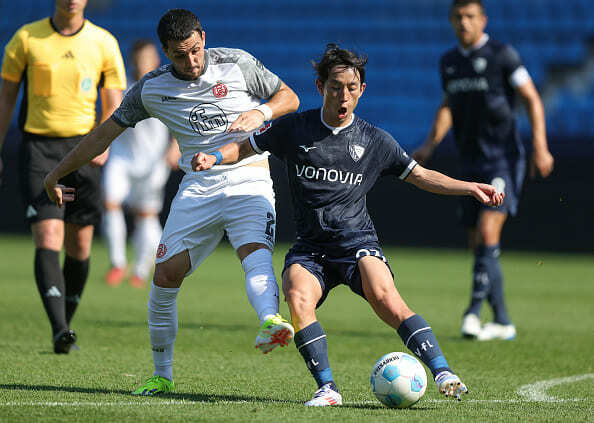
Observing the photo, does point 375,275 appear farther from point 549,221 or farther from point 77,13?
point 549,221

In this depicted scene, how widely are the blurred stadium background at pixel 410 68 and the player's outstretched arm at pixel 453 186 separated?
1052 centimetres

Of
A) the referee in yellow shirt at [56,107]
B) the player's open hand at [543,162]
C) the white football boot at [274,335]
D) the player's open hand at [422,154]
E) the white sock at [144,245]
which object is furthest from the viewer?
the white sock at [144,245]

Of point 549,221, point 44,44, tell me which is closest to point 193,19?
point 44,44

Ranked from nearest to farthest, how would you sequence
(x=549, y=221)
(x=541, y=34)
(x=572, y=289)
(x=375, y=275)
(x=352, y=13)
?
1. (x=375, y=275)
2. (x=572, y=289)
3. (x=549, y=221)
4. (x=541, y=34)
5. (x=352, y=13)

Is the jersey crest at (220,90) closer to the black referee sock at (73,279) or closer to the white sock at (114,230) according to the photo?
the black referee sock at (73,279)

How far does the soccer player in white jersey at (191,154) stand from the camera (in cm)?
484

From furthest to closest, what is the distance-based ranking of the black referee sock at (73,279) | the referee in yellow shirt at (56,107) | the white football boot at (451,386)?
1. the black referee sock at (73,279)
2. the referee in yellow shirt at (56,107)
3. the white football boot at (451,386)

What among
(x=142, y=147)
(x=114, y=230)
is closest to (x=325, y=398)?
(x=114, y=230)

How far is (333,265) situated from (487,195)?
800 mm

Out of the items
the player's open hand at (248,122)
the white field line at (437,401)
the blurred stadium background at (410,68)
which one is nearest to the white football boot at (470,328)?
the white field line at (437,401)

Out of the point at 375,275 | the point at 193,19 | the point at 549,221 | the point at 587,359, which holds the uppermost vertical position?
the point at 193,19

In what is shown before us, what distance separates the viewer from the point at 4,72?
20.8 feet

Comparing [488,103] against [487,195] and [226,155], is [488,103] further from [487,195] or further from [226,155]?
[226,155]

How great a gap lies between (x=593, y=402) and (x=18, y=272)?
8.59 meters
